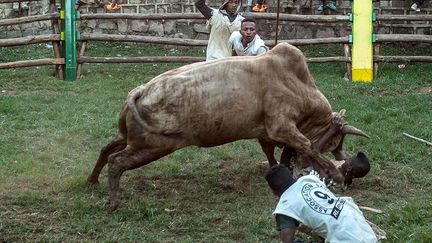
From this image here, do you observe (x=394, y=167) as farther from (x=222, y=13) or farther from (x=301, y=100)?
(x=222, y=13)

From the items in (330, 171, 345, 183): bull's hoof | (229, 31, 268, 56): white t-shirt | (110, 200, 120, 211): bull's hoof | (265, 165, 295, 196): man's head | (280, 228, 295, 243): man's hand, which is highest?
(229, 31, 268, 56): white t-shirt

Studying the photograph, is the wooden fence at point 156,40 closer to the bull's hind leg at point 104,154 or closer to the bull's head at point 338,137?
the bull's head at point 338,137

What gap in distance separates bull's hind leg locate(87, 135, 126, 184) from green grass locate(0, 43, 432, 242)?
4.1 inches

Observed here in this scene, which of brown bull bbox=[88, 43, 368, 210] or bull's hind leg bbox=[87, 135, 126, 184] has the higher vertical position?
brown bull bbox=[88, 43, 368, 210]

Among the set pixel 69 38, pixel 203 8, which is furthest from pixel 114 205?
pixel 69 38

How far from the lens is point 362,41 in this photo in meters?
13.8

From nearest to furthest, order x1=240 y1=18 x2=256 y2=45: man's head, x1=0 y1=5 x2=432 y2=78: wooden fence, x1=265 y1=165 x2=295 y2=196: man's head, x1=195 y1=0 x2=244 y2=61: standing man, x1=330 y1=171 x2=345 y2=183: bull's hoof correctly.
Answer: x1=265 y1=165 x2=295 y2=196: man's head → x1=330 y1=171 x2=345 y2=183: bull's hoof → x1=240 y1=18 x2=256 y2=45: man's head → x1=195 y1=0 x2=244 y2=61: standing man → x1=0 y1=5 x2=432 y2=78: wooden fence

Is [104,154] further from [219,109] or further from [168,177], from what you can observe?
[219,109]

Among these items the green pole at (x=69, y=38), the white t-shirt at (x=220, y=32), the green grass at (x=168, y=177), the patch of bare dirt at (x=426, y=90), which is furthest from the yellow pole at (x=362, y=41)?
the green pole at (x=69, y=38)

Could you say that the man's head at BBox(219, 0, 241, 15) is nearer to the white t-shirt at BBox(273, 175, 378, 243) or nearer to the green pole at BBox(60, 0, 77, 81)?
the green pole at BBox(60, 0, 77, 81)

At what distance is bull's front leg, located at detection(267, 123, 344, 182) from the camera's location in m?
7.27

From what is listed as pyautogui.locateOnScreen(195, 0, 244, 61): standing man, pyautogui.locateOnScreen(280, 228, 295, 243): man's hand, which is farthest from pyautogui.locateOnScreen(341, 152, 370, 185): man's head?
pyautogui.locateOnScreen(195, 0, 244, 61): standing man

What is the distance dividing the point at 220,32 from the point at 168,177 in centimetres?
282

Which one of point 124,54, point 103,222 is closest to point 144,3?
point 124,54
